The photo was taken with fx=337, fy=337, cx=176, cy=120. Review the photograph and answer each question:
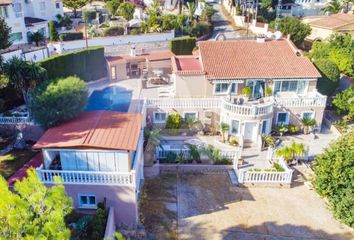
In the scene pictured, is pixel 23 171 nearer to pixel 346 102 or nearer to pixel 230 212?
pixel 230 212

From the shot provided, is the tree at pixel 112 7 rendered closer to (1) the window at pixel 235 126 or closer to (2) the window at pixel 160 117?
(2) the window at pixel 160 117

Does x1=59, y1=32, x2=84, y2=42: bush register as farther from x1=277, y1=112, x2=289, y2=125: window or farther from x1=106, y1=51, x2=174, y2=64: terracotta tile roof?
x1=277, y1=112, x2=289, y2=125: window

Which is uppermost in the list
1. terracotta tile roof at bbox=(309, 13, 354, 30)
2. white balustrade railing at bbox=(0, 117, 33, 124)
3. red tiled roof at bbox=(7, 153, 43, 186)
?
terracotta tile roof at bbox=(309, 13, 354, 30)

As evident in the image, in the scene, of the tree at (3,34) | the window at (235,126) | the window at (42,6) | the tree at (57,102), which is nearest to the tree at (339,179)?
the window at (235,126)

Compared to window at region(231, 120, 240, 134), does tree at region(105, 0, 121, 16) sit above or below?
→ above

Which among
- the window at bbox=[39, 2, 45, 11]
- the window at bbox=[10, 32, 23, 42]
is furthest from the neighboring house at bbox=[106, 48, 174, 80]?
the window at bbox=[39, 2, 45, 11]

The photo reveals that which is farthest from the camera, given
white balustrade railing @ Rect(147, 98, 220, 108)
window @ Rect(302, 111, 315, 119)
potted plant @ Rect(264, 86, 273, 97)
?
potted plant @ Rect(264, 86, 273, 97)

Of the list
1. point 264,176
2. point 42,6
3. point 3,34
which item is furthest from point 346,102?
point 42,6

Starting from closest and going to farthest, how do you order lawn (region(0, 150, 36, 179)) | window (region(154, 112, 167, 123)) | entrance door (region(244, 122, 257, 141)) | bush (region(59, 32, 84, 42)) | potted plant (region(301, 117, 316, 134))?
lawn (region(0, 150, 36, 179)), entrance door (region(244, 122, 257, 141)), potted plant (region(301, 117, 316, 134)), window (region(154, 112, 167, 123)), bush (region(59, 32, 84, 42))
